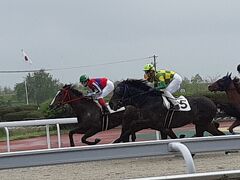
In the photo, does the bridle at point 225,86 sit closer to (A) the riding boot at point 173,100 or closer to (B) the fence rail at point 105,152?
(A) the riding boot at point 173,100

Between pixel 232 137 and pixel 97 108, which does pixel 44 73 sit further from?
pixel 232 137

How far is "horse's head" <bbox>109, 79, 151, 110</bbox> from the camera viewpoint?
438 inches

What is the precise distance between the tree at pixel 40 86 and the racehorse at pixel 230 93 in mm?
41943

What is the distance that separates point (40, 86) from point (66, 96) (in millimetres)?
43215

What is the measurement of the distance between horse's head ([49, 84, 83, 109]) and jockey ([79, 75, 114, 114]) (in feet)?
0.89

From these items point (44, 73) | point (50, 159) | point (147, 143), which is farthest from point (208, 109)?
point (44, 73)

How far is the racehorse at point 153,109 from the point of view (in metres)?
10.9

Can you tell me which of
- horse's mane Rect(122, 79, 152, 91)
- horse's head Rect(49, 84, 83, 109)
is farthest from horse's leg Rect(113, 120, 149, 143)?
horse's head Rect(49, 84, 83, 109)

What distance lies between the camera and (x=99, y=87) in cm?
1198

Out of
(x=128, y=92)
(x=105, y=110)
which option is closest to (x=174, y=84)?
(x=128, y=92)

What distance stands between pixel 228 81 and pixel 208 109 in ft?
3.94

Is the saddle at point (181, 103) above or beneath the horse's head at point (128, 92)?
beneath

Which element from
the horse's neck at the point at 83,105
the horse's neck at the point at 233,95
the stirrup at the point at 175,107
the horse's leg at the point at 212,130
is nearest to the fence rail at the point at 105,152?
the stirrup at the point at 175,107

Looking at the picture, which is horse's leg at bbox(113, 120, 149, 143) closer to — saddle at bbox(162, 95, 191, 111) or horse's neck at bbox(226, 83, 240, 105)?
saddle at bbox(162, 95, 191, 111)
